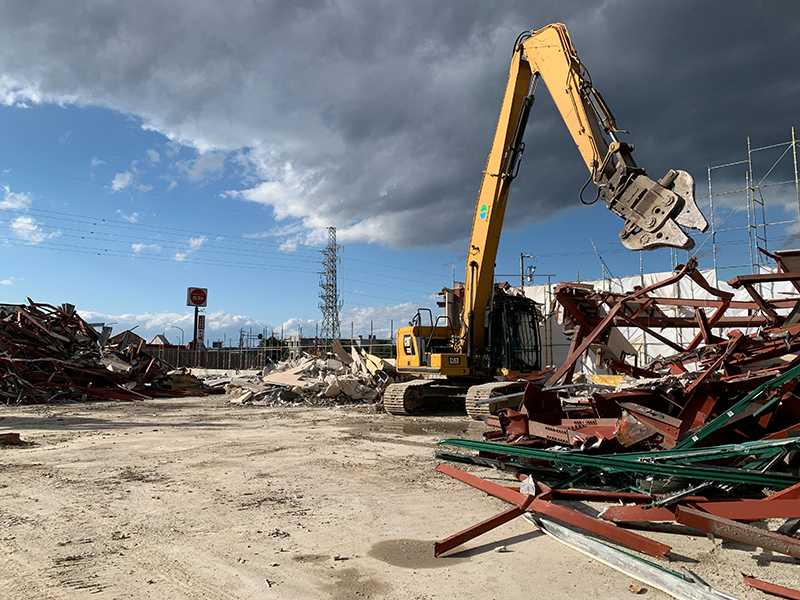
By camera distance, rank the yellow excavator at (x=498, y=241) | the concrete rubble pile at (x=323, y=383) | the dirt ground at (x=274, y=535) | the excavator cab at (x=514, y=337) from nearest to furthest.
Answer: the dirt ground at (x=274, y=535)
the yellow excavator at (x=498, y=241)
the excavator cab at (x=514, y=337)
the concrete rubble pile at (x=323, y=383)

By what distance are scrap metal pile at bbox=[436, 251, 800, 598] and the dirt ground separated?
0.63 feet

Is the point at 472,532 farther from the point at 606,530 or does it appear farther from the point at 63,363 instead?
the point at 63,363

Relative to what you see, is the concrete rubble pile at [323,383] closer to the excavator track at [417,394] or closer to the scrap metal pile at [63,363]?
the excavator track at [417,394]

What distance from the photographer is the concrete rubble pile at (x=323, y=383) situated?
57.1ft

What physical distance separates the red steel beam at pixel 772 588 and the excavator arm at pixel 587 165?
4.41 m

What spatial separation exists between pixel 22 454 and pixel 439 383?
355 inches

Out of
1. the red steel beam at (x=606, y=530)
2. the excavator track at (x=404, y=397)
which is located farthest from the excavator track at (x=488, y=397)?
the red steel beam at (x=606, y=530)

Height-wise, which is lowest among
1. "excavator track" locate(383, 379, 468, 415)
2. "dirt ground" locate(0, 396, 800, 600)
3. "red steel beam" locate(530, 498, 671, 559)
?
"dirt ground" locate(0, 396, 800, 600)

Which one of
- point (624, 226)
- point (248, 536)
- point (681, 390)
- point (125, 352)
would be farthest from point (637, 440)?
point (125, 352)

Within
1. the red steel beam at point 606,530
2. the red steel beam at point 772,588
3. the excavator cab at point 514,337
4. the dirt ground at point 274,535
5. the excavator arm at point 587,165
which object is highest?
the excavator arm at point 587,165

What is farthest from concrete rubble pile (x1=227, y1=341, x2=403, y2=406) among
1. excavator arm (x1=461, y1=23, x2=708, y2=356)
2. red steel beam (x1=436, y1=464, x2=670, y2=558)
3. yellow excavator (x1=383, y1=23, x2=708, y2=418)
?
red steel beam (x1=436, y1=464, x2=670, y2=558)

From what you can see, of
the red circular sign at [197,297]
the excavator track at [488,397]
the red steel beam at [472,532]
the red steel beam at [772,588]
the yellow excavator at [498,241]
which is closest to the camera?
the red steel beam at [772,588]

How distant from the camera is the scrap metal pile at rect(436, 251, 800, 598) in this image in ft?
13.6

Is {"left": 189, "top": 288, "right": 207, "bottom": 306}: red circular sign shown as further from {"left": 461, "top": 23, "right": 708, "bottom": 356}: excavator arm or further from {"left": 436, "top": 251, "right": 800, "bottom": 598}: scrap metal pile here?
{"left": 436, "top": 251, "right": 800, "bottom": 598}: scrap metal pile
